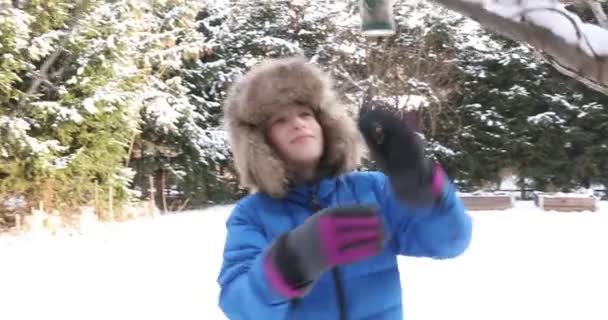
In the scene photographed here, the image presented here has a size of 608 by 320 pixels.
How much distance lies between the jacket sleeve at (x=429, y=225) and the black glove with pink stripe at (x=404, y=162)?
3 centimetres

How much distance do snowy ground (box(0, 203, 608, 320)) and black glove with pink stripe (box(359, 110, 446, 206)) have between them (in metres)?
3.62

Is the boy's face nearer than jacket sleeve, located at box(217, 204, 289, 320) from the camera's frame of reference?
No

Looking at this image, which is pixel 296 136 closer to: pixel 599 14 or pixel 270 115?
pixel 270 115

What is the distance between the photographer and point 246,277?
1.23 metres

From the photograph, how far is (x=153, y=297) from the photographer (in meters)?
5.47

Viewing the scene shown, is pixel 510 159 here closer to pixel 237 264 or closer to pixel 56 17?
pixel 56 17

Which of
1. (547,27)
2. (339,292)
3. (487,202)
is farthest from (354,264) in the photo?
(487,202)

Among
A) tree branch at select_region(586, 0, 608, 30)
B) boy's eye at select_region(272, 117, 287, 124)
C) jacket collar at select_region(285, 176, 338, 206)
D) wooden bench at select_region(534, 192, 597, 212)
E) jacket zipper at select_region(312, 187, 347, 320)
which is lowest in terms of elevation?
wooden bench at select_region(534, 192, 597, 212)

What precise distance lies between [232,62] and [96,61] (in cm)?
355

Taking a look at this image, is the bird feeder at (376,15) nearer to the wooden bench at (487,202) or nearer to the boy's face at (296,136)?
the boy's face at (296,136)

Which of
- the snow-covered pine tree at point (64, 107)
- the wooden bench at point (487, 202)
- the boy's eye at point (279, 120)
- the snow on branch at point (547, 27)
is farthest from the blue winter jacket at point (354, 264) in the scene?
the wooden bench at point (487, 202)

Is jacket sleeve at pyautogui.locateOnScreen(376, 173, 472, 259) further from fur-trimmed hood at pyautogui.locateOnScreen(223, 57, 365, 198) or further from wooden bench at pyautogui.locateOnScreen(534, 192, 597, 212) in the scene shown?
wooden bench at pyautogui.locateOnScreen(534, 192, 597, 212)

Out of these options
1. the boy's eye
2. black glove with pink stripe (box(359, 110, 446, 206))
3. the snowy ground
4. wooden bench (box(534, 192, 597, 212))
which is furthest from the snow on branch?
wooden bench (box(534, 192, 597, 212))

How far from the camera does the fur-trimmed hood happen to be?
1449 mm
